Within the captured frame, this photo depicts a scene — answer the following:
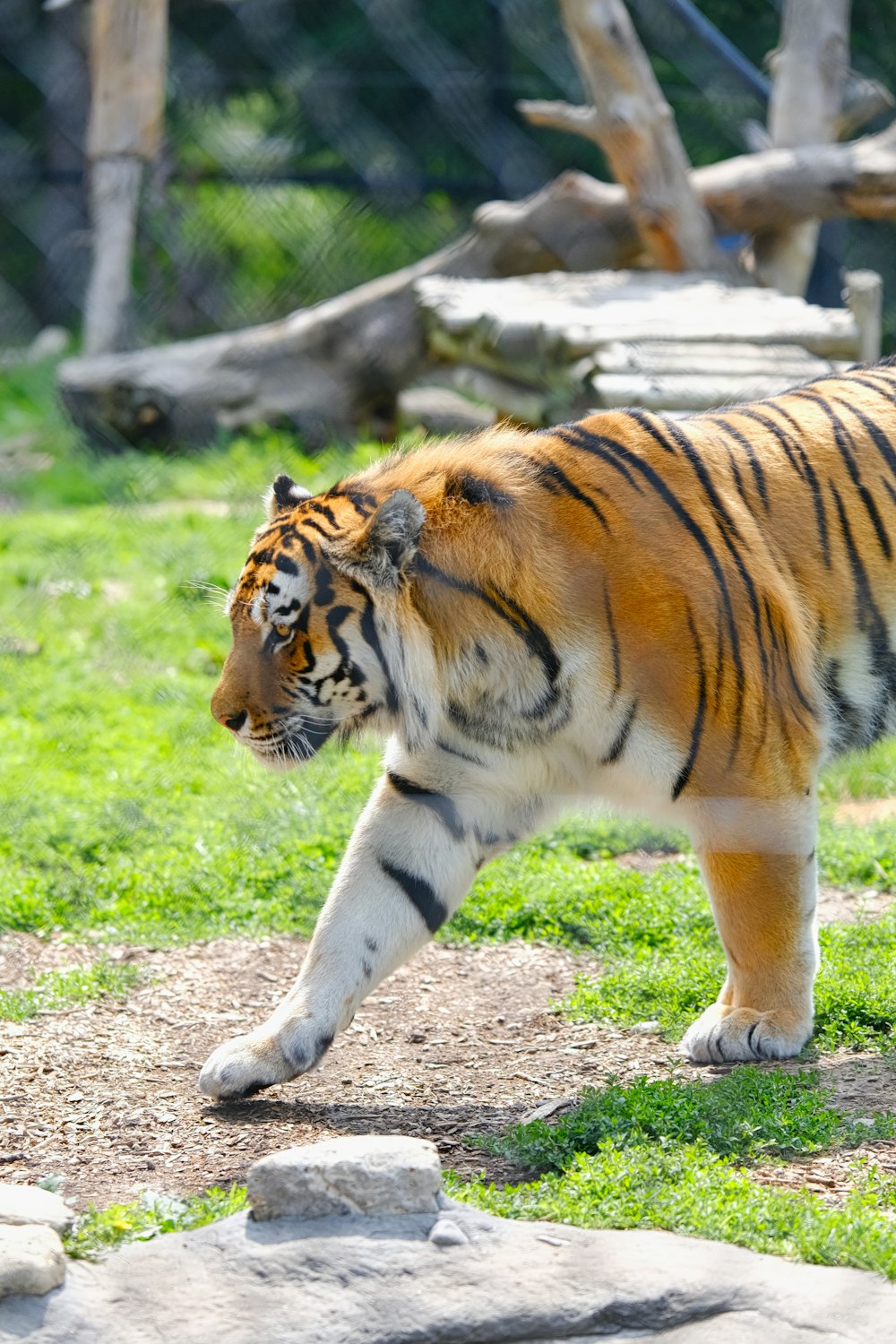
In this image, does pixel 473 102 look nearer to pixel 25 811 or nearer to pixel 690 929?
pixel 25 811

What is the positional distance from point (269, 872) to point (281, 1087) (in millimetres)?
908

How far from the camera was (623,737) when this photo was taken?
2357 mm

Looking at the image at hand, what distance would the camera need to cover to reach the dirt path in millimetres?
2191

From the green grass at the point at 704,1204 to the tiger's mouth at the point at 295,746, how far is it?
0.71 m

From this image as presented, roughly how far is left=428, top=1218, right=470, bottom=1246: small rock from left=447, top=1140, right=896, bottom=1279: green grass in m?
0.21

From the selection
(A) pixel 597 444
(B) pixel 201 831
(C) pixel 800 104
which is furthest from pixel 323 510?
(C) pixel 800 104

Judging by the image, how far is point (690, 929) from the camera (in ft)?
10.0

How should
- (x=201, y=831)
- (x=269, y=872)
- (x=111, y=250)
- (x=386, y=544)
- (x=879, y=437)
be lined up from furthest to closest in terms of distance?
(x=111, y=250), (x=201, y=831), (x=269, y=872), (x=879, y=437), (x=386, y=544)

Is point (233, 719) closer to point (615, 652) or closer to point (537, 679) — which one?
point (537, 679)

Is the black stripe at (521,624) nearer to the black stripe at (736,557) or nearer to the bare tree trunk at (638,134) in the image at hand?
the black stripe at (736,557)

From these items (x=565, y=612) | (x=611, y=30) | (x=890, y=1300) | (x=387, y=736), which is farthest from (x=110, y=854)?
(x=611, y=30)

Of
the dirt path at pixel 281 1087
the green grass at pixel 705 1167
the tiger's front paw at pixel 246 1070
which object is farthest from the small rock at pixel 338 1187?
the tiger's front paw at pixel 246 1070

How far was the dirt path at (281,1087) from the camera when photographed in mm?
2191

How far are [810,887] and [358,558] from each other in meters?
0.89
